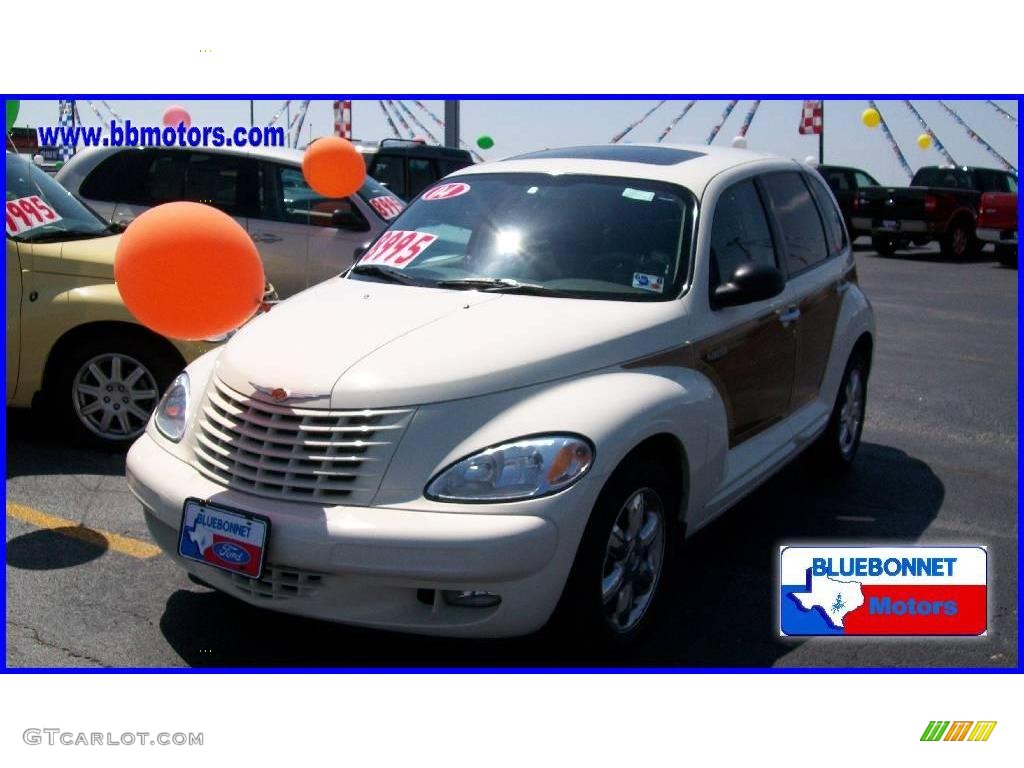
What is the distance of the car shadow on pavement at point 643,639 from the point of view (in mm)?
3936

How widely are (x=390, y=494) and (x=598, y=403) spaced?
0.73 metres

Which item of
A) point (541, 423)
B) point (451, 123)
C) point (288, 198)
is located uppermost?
point (451, 123)

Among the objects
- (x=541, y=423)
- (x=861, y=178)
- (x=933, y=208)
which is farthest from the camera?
(x=861, y=178)

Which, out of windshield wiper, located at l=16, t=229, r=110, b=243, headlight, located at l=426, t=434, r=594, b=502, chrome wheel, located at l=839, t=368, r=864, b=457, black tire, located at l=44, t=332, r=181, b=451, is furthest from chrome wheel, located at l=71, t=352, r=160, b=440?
chrome wheel, located at l=839, t=368, r=864, b=457

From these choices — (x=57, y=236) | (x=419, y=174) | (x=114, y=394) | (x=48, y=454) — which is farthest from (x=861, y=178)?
(x=48, y=454)

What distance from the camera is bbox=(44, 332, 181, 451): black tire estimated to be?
6.02 m

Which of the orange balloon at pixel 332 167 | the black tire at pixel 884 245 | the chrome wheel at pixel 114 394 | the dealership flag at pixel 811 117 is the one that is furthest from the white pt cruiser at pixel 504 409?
the black tire at pixel 884 245

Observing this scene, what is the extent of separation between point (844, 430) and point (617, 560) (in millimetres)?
2614

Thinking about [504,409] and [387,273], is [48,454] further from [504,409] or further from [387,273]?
[504,409]

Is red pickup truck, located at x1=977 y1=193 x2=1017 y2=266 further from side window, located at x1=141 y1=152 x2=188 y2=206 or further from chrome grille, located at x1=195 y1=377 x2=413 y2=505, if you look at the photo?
chrome grille, located at x1=195 y1=377 x2=413 y2=505

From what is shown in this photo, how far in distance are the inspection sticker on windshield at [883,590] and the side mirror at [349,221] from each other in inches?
213

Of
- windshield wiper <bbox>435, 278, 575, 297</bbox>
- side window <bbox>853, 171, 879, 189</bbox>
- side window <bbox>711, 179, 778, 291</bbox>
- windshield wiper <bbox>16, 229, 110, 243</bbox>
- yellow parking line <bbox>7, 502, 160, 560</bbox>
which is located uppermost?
side window <bbox>711, 179, 778, 291</bbox>

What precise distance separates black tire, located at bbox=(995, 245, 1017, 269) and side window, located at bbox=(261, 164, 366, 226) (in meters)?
12.5

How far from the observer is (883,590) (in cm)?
378
